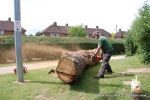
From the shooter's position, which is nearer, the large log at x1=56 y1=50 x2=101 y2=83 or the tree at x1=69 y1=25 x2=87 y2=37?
the large log at x1=56 y1=50 x2=101 y2=83

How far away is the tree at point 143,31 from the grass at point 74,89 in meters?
2.93

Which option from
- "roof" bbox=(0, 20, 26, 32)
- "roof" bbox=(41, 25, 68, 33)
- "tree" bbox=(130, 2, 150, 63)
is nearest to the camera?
"tree" bbox=(130, 2, 150, 63)

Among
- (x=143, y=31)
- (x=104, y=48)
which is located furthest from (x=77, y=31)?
(x=104, y=48)

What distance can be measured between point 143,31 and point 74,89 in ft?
18.8

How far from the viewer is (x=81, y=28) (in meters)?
83.8

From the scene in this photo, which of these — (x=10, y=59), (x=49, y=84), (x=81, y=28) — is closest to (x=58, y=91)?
(x=49, y=84)

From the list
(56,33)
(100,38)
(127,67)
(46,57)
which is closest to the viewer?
(100,38)

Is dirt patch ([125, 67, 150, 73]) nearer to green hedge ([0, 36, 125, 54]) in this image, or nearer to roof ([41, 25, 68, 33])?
green hedge ([0, 36, 125, 54])

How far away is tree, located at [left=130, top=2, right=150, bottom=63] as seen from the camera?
16250 mm

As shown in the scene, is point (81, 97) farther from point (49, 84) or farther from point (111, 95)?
point (49, 84)

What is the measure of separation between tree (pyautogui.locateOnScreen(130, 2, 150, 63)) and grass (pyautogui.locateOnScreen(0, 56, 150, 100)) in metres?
2.93

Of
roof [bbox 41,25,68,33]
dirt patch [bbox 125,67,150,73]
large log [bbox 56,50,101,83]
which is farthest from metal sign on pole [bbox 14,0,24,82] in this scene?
roof [bbox 41,25,68,33]

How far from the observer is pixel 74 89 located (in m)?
11.9

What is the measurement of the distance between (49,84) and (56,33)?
266 feet
